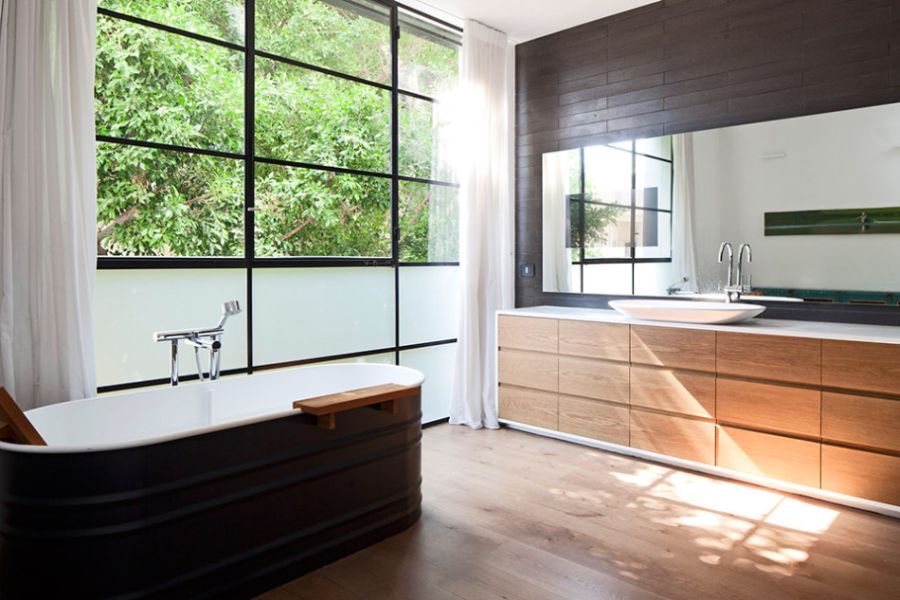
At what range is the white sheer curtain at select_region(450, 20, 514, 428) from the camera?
421 centimetres

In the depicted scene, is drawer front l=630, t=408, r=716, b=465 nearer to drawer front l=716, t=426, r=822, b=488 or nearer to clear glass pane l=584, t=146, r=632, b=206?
drawer front l=716, t=426, r=822, b=488

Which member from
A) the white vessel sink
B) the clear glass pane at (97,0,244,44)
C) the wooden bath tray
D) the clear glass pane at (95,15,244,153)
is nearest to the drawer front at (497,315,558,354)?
the white vessel sink

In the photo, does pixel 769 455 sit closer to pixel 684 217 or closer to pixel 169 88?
pixel 684 217

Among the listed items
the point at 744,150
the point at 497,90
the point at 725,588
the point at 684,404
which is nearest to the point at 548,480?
the point at 684,404

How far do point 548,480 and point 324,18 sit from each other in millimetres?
2929

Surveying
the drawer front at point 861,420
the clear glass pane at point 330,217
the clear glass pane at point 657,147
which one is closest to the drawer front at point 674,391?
the drawer front at point 861,420

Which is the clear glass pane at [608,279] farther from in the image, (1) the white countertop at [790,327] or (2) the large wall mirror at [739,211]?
(1) the white countertop at [790,327]

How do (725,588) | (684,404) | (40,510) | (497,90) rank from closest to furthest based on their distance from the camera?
(40,510) < (725,588) < (684,404) < (497,90)

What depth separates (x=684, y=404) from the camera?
3.30m

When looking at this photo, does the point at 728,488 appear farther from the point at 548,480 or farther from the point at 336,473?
the point at 336,473

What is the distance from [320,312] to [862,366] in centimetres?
268

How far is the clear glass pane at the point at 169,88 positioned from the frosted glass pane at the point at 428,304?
140 centimetres

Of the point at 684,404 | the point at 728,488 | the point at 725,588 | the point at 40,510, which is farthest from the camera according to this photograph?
the point at 684,404

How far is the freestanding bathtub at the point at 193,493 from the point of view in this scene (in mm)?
1749
